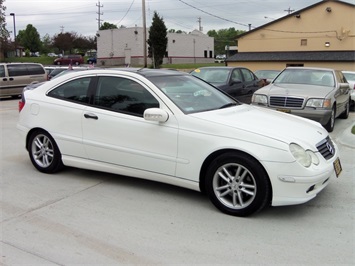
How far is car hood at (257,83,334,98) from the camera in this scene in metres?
8.87

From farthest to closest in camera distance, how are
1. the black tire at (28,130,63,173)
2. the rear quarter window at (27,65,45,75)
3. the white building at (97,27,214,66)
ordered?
the white building at (97,27,214,66)
the rear quarter window at (27,65,45,75)
the black tire at (28,130,63,173)

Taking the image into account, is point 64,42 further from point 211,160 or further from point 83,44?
point 211,160

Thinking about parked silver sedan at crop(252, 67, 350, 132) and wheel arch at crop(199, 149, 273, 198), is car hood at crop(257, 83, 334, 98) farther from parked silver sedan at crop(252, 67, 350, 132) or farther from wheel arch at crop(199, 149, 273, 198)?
wheel arch at crop(199, 149, 273, 198)

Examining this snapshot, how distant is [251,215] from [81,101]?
8.92ft

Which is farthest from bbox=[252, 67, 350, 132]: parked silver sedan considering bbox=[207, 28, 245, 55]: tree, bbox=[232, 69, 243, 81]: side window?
bbox=[207, 28, 245, 55]: tree

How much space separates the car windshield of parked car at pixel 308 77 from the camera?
1000cm

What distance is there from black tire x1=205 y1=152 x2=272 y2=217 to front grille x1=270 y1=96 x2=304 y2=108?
523 centimetres

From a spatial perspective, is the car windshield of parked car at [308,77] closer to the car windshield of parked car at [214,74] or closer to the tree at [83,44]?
the car windshield of parked car at [214,74]

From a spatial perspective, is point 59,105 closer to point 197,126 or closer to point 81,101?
point 81,101

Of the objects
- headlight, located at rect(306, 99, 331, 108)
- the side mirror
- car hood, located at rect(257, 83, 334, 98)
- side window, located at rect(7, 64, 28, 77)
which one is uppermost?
side window, located at rect(7, 64, 28, 77)

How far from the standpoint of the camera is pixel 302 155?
13.0 feet

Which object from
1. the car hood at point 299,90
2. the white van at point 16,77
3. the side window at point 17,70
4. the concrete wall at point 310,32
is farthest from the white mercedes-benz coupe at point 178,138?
the concrete wall at point 310,32

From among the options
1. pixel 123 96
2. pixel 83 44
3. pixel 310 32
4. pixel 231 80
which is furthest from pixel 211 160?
pixel 83 44

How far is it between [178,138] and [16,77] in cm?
1535
